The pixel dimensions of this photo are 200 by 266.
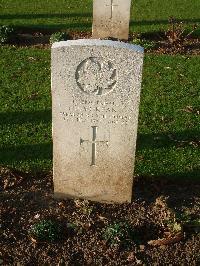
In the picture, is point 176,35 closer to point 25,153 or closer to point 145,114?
point 145,114

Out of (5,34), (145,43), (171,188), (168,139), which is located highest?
(5,34)

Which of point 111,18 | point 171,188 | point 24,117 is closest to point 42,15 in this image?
point 111,18

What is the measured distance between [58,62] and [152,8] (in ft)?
31.3

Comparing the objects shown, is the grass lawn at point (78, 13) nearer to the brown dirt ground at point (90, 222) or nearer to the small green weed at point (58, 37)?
the small green weed at point (58, 37)

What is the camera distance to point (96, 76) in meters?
4.98

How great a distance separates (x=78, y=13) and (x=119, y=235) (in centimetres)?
915

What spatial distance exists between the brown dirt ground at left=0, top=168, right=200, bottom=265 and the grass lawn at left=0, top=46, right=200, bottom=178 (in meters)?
0.48

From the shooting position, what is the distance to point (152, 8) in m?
13.8

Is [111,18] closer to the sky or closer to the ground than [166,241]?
closer to the sky

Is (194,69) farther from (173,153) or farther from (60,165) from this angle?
(60,165)

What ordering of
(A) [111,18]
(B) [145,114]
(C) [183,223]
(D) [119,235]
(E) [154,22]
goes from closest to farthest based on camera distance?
(D) [119,235]
(C) [183,223]
(B) [145,114]
(A) [111,18]
(E) [154,22]

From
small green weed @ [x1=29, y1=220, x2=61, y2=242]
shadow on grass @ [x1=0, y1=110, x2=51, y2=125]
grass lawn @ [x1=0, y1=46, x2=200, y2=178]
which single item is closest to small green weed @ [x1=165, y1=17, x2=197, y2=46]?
grass lawn @ [x1=0, y1=46, x2=200, y2=178]

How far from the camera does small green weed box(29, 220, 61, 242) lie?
529 cm

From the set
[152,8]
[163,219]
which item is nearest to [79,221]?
[163,219]
